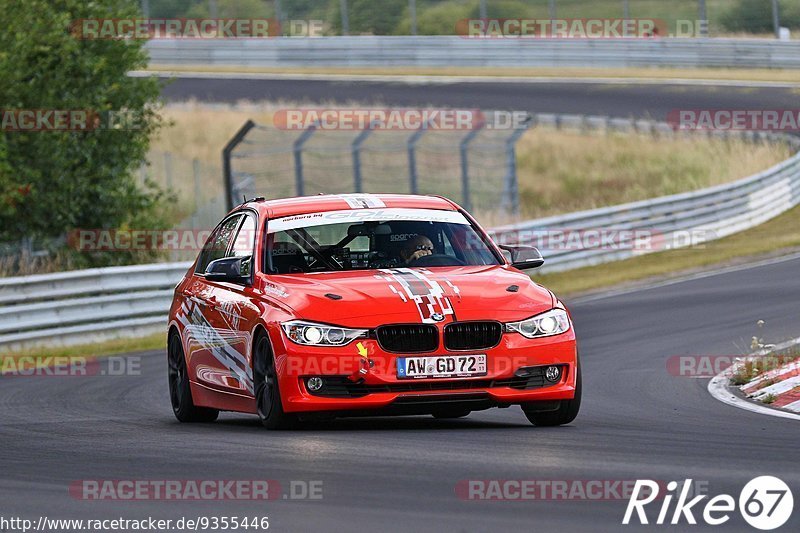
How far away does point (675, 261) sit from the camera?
2569 centimetres

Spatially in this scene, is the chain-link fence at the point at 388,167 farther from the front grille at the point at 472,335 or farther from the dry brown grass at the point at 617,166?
the front grille at the point at 472,335

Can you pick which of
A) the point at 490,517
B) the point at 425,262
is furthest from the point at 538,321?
the point at 490,517

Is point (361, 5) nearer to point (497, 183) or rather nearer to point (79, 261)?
A: point (497, 183)

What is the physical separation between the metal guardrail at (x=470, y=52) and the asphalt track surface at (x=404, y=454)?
31.8 metres

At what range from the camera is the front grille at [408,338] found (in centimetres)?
949

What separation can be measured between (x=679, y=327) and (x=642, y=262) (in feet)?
28.0

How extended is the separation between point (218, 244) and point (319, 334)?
8.85 ft

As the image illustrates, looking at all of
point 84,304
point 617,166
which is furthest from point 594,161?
point 84,304

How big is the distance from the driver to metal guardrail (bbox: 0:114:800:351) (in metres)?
10.8

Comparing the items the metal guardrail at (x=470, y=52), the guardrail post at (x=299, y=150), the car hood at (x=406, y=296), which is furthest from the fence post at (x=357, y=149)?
the metal guardrail at (x=470, y=52)

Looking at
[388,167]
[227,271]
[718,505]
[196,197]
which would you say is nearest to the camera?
[718,505]

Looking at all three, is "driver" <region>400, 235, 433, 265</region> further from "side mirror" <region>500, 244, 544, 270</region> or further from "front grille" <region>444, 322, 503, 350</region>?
"front grille" <region>444, 322, 503, 350</region>

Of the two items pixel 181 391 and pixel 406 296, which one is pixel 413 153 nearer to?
pixel 181 391

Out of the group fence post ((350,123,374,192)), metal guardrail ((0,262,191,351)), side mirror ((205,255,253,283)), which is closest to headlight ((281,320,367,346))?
side mirror ((205,255,253,283))
